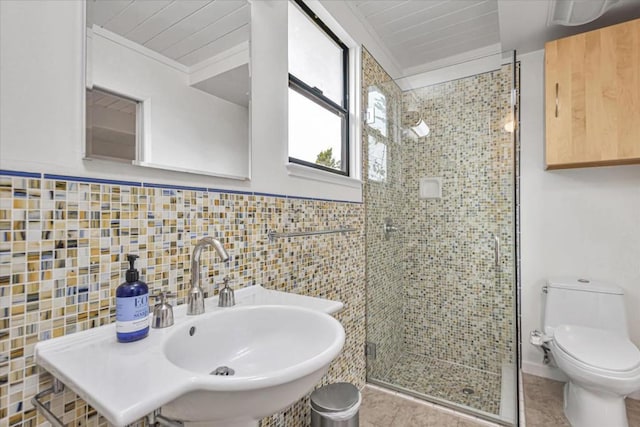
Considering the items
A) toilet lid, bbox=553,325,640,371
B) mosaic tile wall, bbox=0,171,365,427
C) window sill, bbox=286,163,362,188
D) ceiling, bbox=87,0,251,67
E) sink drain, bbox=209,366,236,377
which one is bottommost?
toilet lid, bbox=553,325,640,371

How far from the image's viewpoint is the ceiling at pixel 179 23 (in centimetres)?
85

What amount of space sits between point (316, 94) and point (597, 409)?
230 cm

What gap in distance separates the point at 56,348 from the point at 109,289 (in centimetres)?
16

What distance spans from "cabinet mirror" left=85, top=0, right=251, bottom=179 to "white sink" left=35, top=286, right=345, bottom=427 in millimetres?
465

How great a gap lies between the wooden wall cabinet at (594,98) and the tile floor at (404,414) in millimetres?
1702

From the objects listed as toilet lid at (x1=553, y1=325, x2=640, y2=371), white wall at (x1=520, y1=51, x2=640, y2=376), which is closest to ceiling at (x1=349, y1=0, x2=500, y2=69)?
white wall at (x1=520, y1=51, x2=640, y2=376)

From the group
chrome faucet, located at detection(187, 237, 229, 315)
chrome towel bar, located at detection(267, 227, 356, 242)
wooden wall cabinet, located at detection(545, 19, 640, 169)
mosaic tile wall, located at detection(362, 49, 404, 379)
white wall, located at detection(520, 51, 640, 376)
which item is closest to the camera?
chrome faucet, located at detection(187, 237, 229, 315)

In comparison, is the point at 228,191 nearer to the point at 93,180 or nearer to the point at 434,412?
the point at 93,180

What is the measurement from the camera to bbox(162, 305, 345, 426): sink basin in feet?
2.04

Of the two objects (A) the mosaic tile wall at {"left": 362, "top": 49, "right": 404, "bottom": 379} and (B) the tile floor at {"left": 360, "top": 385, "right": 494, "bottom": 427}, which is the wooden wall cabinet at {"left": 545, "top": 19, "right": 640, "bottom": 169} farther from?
(B) the tile floor at {"left": 360, "top": 385, "right": 494, "bottom": 427}

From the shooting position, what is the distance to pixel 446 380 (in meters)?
2.16

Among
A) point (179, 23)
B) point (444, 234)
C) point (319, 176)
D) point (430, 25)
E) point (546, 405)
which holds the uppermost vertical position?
point (430, 25)

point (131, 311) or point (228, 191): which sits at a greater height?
point (228, 191)

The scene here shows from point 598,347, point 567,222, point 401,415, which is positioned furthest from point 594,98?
point 401,415
